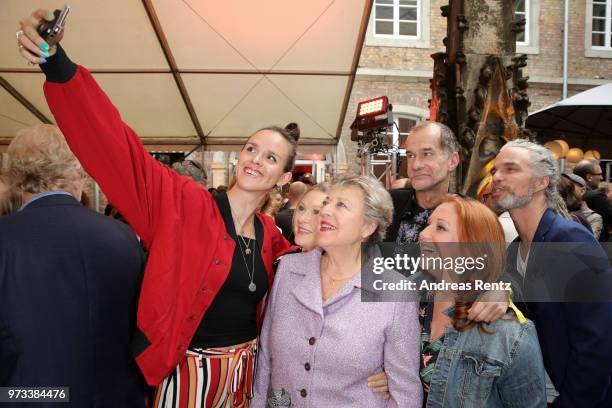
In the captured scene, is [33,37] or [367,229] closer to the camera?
[33,37]

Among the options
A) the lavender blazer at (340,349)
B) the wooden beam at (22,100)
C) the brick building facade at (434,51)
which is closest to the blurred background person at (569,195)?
the lavender blazer at (340,349)

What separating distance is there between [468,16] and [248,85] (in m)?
4.06

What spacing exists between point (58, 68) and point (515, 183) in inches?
73.0

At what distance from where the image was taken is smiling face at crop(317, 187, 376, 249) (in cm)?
202

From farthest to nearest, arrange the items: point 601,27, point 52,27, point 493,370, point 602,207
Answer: point 601,27 → point 602,207 → point 493,370 → point 52,27

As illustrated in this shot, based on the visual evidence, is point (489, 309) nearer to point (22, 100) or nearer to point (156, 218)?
point (156, 218)

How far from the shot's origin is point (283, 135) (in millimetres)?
2283

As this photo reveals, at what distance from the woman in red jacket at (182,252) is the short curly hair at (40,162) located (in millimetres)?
249

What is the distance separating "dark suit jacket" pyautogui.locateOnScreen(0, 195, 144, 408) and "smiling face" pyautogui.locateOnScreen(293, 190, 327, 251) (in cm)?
86

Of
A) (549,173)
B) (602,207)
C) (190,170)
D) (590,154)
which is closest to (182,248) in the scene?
(549,173)

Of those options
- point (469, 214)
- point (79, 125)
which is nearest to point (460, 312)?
point (469, 214)

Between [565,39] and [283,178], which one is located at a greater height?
[565,39]

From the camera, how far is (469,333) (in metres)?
1.79

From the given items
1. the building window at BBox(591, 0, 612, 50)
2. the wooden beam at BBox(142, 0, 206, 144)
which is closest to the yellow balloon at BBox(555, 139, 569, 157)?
the wooden beam at BBox(142, 0, 206, 144)
